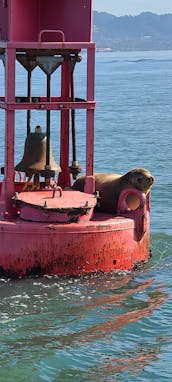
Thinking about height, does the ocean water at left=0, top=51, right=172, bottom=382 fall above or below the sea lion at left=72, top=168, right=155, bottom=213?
below

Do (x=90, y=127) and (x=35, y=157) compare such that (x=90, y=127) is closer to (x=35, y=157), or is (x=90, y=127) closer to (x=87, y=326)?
(x=35, y=157)

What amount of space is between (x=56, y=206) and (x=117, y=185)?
1.49 meters

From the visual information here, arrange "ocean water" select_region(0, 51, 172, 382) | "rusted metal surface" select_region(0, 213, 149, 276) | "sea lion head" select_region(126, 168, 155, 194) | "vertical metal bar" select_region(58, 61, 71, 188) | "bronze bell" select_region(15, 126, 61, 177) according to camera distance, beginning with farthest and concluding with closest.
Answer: "vertical metal bar" select_region(58, 61, 71, 188) < "bronze bell" select_region(15, 126, 61, 177) < "sea lion head" select_region(126, 168, 155, 194) < "rusted metal surface" select_region(0, 213, 149, 276) < "ocean water" select_region(0, 51, 172, 382)

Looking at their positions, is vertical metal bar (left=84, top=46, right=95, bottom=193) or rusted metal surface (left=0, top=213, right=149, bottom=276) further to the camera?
vertical metal bar (left=84, top=46, right=95, bottom=193)

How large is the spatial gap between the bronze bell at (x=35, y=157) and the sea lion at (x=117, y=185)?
2.32ft

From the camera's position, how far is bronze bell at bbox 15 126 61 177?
16.4 m

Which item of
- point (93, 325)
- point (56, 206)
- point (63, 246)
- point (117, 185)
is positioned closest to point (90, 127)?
point (117, 185)

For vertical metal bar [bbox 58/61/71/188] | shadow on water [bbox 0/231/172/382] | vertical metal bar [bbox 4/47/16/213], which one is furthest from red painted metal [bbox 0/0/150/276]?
vertical metal bar [bbox 58/61/71/188]

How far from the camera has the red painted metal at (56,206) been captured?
15.2 metres

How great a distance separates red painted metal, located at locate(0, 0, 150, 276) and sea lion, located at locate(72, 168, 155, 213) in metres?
0.17

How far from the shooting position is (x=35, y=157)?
16.5m

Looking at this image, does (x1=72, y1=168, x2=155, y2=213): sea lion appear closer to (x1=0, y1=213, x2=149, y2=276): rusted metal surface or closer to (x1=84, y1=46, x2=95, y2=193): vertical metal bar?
(x1=84, y1=46, x2=95, y2=193): vertical metal bar

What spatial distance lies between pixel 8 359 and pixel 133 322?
2.04m

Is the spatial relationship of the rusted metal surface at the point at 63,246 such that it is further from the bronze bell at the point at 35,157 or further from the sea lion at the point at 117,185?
the bronze bell at the point at 35,157
